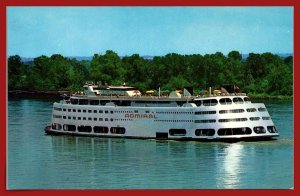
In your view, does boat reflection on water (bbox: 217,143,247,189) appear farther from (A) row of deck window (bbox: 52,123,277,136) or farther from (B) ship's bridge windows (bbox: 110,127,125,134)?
(B) ship's bridge windows (bbox: 110,127,125,134)

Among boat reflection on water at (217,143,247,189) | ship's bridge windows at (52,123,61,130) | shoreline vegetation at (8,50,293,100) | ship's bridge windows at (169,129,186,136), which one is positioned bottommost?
boat reflection on water at (217,143,247,189)

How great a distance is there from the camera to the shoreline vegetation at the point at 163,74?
2115cm

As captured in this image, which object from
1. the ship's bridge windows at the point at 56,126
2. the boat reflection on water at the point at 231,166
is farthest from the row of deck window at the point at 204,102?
the boat reflection on water at the point at 231,166

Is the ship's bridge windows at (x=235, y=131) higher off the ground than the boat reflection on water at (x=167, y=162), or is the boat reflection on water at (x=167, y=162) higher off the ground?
the ship's bridge windows at (x=235, y=131)

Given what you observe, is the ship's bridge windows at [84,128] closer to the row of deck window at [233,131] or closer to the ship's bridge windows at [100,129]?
the ship's bridge windows at [100,129]

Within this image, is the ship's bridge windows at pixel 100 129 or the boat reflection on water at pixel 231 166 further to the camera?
the ship's bridge windows at pixel 100 129

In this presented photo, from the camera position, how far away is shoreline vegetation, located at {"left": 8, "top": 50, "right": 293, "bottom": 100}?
69.4 feet

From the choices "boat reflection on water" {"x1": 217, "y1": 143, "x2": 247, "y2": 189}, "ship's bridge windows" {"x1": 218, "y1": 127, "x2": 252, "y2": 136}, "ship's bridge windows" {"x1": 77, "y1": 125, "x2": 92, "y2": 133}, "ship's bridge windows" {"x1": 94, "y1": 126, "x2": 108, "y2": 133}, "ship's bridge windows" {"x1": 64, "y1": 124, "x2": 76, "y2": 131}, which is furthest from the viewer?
"ship's bridge windows" {"x1": 64, "y1": 124, "x2": 76, "y2": 131}

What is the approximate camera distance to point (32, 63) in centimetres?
1942

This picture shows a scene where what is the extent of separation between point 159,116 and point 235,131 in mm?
1542

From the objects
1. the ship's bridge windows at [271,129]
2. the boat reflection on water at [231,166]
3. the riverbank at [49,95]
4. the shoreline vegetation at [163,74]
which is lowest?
the boat reflection on water at [231,166]

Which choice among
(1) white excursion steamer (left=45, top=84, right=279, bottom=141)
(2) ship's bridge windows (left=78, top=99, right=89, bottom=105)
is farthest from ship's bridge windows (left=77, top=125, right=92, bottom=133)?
(2) ship's bridge windows (left=78, top=99, right=89, bottom=105)

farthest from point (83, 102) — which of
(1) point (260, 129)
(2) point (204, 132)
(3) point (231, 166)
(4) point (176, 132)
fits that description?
(3) point (231, 166)

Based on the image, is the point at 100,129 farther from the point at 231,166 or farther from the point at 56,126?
the point at 231,166
